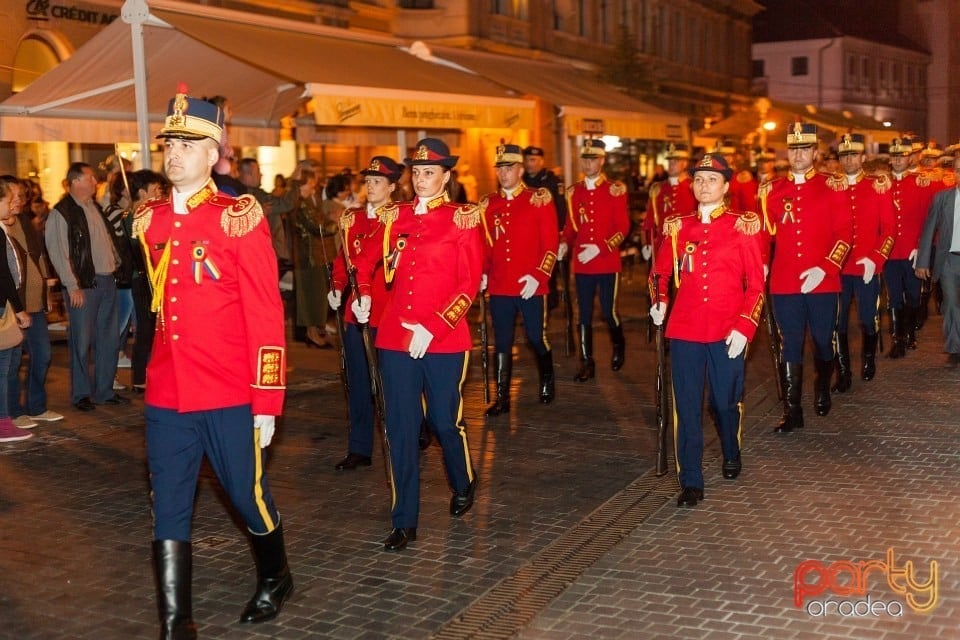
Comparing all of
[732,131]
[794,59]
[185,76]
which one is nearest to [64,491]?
[185,76]

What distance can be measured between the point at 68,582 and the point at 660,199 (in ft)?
31.1

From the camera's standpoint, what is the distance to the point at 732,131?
99.7 ft

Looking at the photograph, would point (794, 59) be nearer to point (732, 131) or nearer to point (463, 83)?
point (732, 131)

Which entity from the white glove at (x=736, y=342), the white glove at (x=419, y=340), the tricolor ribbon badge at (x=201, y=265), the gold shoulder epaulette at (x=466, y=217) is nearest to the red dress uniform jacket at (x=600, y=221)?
the white glove at (x=736, y=342)

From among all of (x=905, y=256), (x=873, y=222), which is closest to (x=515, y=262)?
(x=873, y=222)

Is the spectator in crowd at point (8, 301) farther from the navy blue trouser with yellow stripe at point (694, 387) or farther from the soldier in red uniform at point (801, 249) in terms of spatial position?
the soldier in red uniform at point (801, 249)

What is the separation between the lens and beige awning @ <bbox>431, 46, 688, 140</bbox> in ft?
69.6

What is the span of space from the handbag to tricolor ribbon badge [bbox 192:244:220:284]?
478 centimetres

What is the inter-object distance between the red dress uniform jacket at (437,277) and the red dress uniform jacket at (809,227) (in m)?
3.41

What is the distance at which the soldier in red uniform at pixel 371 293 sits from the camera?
7914mm

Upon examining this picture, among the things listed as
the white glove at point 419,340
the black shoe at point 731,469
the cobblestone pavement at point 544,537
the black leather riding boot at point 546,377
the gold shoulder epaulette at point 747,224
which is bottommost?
the cobblestone pavement at point 544,537

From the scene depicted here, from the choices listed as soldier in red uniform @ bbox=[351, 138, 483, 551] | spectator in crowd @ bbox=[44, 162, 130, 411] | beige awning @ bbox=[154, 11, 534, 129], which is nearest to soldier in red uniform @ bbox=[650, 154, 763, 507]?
soldier in red uniform @ bbox=[351, 138, 483, 551]

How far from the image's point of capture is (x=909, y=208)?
13.8 m

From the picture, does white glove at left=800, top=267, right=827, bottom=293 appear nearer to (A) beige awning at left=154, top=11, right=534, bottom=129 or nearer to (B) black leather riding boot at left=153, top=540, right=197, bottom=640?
(B) black leather riding boot at left=153, top=540, right=197, bottom=640
